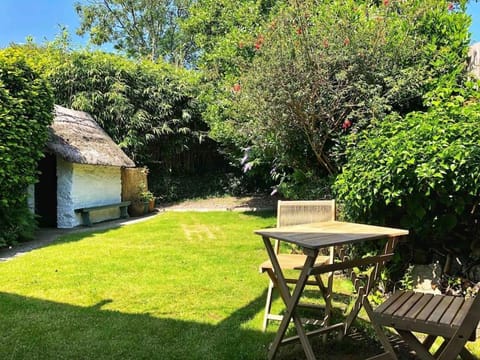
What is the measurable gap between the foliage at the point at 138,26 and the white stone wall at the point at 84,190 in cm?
1774

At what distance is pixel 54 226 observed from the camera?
10.4 m

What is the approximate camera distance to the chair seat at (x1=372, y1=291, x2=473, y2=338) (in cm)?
230

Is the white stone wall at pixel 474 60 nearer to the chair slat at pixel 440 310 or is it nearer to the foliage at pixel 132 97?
the chair slat at pixel 440 310

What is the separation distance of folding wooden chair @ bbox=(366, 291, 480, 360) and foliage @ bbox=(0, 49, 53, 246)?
6.95 meters

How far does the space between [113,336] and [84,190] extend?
8055 millimetres

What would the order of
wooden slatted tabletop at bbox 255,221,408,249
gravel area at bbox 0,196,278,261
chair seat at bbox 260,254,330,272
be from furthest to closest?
gravel area at bbox 0,196,278,261, chair seat at bbox 260,254,330,272, wooden slatted tabletop at bbox 255,221,408,249

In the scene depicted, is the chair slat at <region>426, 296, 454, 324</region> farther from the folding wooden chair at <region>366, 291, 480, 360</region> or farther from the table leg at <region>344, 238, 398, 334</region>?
the table leg at <region>344, 238, 398, 334</region>

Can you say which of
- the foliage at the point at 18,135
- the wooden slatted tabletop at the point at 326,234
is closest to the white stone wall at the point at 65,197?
the foliage at the point at 18,135

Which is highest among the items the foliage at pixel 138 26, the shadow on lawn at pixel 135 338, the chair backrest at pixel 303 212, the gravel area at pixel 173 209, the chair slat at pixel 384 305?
the foliage at pixel 138 26

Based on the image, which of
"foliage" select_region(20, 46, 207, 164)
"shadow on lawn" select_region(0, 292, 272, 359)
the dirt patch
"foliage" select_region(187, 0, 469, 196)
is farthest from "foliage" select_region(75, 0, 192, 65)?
"shadow on lawn" select_region(0, 292, 272, 359)

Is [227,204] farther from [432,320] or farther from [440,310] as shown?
[432,320]

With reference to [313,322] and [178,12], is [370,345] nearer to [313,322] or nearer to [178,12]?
[313,322]

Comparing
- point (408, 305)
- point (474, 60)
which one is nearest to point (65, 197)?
point (474, 60)

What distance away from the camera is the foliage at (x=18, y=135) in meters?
7.27
